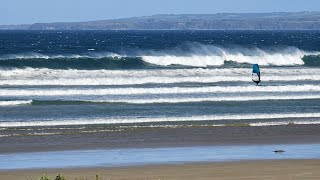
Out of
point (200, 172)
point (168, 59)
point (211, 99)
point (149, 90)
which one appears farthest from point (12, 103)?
point (168, 59)

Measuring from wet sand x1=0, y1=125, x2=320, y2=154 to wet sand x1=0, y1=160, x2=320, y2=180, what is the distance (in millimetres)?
3398

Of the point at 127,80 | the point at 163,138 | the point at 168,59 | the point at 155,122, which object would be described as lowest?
the point at 163,138

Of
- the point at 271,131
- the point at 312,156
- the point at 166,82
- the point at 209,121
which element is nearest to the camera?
the point at 312,156

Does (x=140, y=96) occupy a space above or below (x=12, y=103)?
above

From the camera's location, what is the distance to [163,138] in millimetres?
23000

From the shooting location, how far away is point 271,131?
971 inches

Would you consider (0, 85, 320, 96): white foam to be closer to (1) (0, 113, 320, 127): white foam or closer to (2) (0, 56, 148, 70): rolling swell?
(1) (0, 113, 320, 127): white foam

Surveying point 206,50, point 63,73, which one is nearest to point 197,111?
point 63,73

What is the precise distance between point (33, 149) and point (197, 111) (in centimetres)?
953

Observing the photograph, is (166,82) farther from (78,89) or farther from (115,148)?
(115,148)

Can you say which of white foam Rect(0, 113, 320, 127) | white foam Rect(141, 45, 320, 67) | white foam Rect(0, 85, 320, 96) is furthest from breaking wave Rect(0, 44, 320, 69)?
white foam Rect(0, 113, 320, 127)

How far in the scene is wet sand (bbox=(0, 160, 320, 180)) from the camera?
1675 cm

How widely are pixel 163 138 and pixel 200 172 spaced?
5.76 m

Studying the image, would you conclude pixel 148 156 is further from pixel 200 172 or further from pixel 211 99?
pixel 211 99
